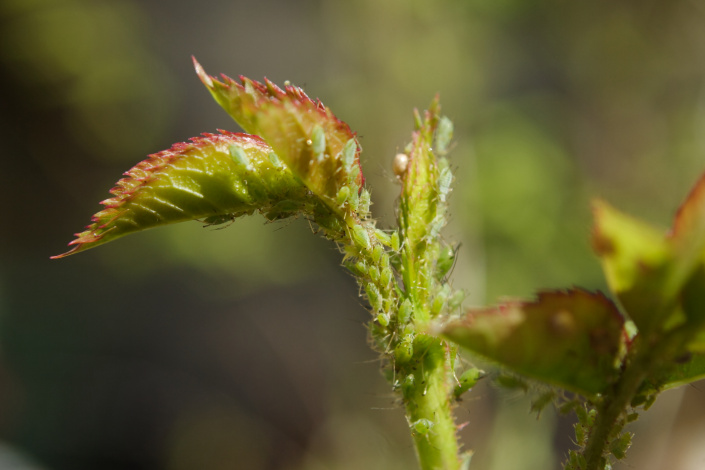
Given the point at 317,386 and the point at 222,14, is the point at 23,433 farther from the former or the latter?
the point at 222,14

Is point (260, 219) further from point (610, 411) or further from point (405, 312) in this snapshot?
point (610, 411)

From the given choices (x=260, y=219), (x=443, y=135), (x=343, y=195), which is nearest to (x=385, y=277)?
(x=343, y=195)

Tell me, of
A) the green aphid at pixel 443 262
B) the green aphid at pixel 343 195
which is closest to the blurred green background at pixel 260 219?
the green aphid at pixel 443 262

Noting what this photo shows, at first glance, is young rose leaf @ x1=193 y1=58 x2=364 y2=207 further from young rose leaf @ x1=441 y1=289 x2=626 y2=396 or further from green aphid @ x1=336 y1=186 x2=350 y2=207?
A: young rose leaf @ x1=441 y1=289 x2=626 y2=396

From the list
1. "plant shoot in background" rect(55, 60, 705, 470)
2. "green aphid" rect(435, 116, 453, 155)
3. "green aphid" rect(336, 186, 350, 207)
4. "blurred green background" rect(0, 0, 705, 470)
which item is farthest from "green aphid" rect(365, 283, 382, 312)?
"blurred green background" rect(0, 0, 705, 470)

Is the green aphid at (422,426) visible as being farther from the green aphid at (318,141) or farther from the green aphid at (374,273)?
the green aphid at (318,141)

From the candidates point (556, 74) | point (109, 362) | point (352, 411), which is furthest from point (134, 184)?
point (556, 74)
